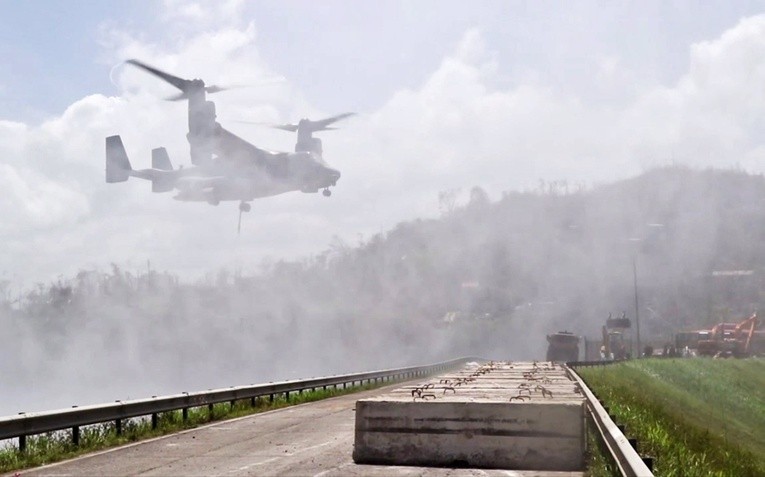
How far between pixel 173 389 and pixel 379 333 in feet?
91.3

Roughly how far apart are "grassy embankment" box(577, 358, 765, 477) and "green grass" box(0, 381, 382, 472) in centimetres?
830

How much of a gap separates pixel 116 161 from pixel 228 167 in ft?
42.2

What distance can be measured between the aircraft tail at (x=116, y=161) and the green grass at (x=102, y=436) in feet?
124

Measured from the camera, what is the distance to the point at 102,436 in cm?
1766

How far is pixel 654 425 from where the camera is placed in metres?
18.5

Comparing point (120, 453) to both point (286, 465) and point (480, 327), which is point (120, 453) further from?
point (480, 327)

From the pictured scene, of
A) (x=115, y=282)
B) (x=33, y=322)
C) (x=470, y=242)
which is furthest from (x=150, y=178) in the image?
(x=470, y=242)

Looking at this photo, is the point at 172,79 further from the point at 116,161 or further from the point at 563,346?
the point at 563,346

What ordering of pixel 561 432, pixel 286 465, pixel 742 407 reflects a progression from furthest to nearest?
pixel 742 407
pixel 286 465
pixel 561 432

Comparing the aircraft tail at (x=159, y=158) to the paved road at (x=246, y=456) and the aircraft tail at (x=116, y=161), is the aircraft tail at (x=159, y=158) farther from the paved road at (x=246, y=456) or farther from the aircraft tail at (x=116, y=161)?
the paved road at (x=246, y=456)

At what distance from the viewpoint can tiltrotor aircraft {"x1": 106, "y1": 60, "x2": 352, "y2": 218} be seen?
54625 mm

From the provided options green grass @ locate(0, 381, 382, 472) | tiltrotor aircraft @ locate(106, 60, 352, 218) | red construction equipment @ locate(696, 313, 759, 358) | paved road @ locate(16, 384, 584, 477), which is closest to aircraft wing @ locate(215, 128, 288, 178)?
tiltrotor aircraft @ locate(106, 60, 352, 218)

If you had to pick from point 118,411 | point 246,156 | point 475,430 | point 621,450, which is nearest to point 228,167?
point 246,156

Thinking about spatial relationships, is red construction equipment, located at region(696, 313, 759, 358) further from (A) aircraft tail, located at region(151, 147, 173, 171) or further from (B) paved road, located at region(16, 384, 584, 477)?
(B) paved road, located at region(16, 384, 584, 477)
